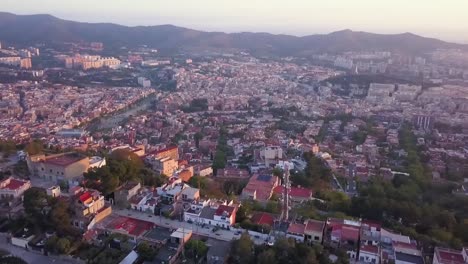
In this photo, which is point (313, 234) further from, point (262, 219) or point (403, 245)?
point (403, 245)

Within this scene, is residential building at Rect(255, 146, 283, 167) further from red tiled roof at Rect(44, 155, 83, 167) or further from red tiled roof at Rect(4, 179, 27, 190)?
red tiled roof at Rect(4, 179, 27, 190)

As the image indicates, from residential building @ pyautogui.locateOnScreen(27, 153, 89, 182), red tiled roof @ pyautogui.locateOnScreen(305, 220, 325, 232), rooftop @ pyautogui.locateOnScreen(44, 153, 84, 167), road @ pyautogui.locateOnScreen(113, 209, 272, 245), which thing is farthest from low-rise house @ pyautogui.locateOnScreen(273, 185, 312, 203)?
rooftop @ pyautogui.locateOnScreen(44, 153, 84, 167)

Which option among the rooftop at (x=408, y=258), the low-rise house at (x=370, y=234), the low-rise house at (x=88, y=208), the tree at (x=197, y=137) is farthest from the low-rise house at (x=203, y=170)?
the rooftop at (x=408, y=258)

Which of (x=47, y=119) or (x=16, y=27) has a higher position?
(x=16, y=27)

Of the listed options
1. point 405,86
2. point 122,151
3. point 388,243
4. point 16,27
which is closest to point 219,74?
point 405,86

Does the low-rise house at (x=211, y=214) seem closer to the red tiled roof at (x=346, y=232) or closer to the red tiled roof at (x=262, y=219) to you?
the red tiled roof at (x=262, y=219)

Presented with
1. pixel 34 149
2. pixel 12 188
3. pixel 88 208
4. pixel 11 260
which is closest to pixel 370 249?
pixel 88 208

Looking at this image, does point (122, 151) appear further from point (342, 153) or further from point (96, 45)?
point (96, 45)
